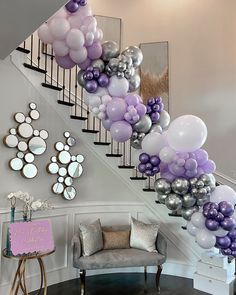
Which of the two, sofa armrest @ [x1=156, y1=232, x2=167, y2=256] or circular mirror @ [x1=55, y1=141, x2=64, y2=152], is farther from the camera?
circular mirror @ [x1=55, y1=141, x2=64, y2=152]

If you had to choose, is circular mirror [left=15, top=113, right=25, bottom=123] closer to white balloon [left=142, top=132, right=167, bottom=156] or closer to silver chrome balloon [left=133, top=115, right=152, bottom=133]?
silver chrome balloon [left=133, top=115, right=152, bottom=133]

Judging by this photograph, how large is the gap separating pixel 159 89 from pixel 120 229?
2799mm

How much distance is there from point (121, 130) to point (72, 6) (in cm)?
148

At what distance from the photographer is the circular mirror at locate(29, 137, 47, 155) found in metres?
3.77

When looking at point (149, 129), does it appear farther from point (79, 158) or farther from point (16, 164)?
point (16, 164)

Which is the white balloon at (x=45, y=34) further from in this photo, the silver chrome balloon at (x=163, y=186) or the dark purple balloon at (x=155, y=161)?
the silver chrome balloon at (x=163, y=186)

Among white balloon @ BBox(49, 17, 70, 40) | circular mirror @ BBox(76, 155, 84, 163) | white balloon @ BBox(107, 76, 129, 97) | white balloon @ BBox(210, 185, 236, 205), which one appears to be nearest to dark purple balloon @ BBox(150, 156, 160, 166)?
white balloon @ BBox(210, 185, 236, 205)

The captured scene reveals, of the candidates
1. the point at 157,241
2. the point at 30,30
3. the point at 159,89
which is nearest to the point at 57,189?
the point at 157,241

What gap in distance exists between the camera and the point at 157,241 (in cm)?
399

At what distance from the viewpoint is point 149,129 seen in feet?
12.0

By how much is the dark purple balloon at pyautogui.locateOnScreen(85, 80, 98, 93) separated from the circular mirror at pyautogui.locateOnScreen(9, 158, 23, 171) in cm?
121

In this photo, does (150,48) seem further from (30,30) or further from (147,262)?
(147,262)

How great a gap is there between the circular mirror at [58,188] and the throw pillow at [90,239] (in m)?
0.55

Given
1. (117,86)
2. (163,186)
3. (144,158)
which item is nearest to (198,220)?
(163,186)
